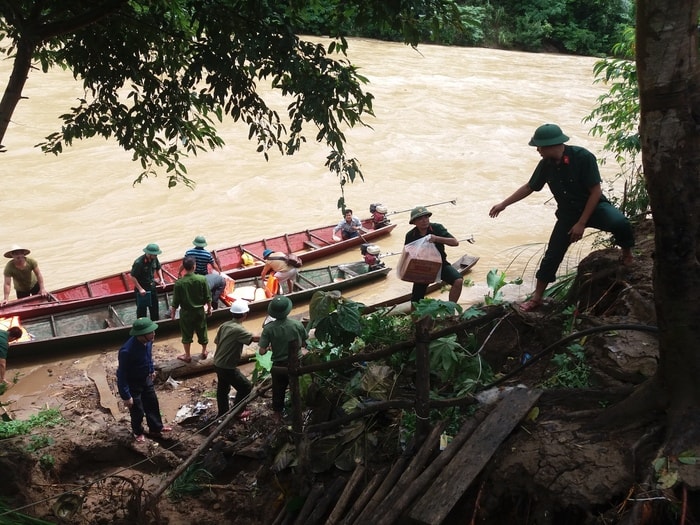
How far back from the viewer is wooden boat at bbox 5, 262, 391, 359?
9.44m

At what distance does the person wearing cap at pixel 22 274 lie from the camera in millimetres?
9438

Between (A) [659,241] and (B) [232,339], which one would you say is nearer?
(A) [659,241]

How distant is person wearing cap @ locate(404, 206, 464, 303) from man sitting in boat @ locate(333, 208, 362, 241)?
6577 mm

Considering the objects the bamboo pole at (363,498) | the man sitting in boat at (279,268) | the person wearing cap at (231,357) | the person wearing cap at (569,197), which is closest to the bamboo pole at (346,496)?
the bamboo pole at (363,498)

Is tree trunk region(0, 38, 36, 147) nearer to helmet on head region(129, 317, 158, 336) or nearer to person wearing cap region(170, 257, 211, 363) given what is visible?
helmet on head region(129, 317, 158, 336)

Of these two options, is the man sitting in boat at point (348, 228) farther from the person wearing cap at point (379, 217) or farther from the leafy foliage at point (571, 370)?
the leafy foliage at point (571, 370)

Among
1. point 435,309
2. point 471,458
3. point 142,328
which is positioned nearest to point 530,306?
point 435,309

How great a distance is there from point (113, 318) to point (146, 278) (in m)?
1.30

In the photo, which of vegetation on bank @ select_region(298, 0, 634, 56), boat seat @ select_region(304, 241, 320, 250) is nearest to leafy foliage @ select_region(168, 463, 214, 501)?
boat seat @ select_region(304, 241, 320, 250)

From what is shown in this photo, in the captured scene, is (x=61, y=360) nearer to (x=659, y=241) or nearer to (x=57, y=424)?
(x=57, y=424)

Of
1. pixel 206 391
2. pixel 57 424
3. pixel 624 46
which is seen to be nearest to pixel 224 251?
pixel 206 391

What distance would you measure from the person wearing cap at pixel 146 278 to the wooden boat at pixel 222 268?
96 cm

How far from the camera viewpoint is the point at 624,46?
866 cm

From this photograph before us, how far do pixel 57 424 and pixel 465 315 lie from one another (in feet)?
14.2
